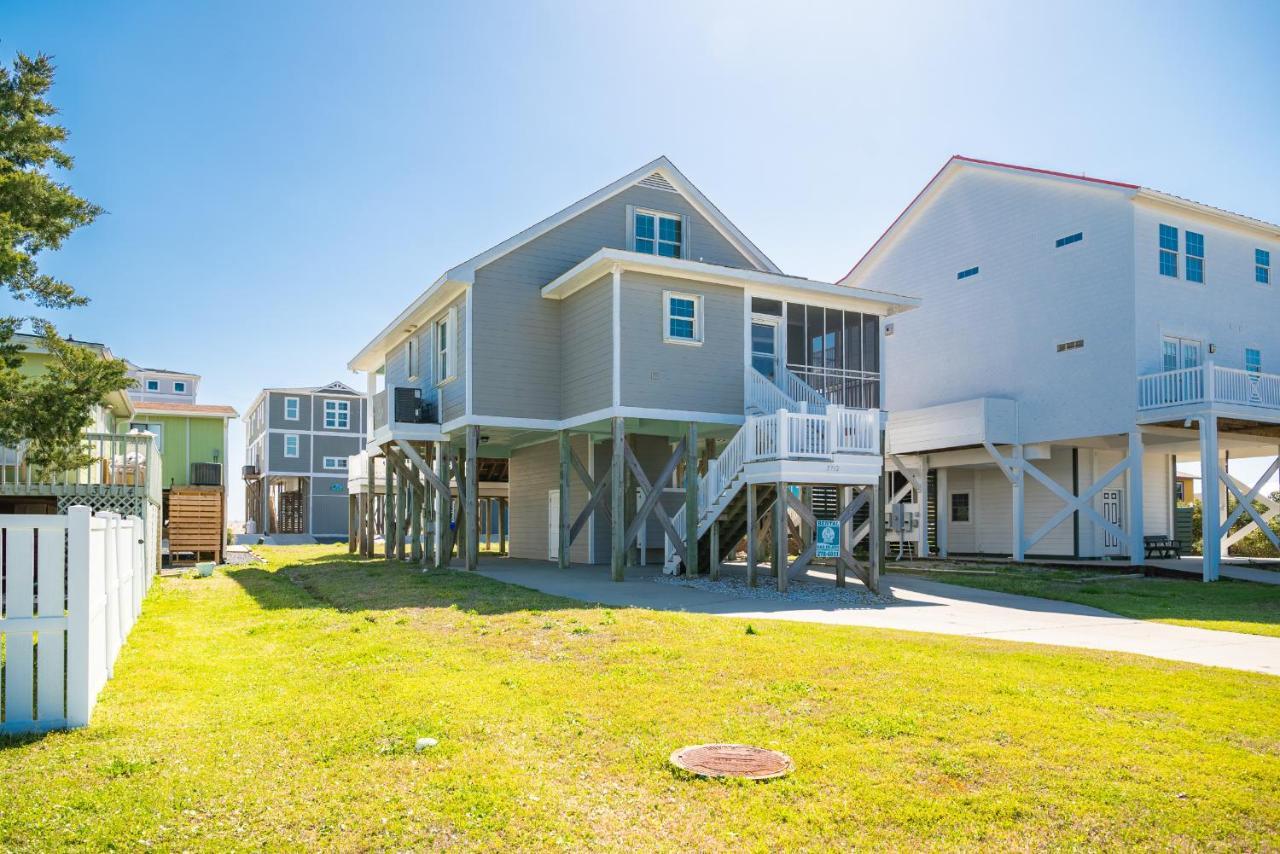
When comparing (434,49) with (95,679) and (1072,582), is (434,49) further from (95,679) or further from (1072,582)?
(1072,582)

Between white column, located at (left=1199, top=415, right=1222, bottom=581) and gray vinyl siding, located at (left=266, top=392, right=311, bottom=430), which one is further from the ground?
gray vinyl siding, located at (left=266, top=392, right=311, bottom=430)

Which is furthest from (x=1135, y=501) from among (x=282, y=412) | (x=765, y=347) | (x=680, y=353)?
(x=282, y=412)

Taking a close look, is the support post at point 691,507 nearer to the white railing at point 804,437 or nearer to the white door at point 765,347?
the white railing at point 804,437

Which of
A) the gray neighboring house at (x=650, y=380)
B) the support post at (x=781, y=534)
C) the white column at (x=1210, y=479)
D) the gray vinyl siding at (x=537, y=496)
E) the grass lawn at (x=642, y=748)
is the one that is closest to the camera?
the grass lawn at (x=642, y=748)

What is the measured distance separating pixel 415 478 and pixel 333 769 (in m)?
19.9

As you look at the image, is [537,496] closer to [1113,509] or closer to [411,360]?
[411,360]

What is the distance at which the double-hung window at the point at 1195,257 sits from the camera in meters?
25.5

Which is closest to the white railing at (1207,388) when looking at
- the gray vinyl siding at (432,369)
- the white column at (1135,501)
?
the white column at (1135,501)

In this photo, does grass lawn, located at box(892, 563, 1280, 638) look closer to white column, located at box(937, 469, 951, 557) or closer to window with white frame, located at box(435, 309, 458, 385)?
white column, located at box(937, 469, 951, 557)

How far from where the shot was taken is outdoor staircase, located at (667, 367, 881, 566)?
54.3 feet

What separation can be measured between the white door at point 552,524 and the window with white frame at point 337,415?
33.0 m

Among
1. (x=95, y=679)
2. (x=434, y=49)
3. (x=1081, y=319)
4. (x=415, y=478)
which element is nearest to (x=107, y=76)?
(x=434, y=49)

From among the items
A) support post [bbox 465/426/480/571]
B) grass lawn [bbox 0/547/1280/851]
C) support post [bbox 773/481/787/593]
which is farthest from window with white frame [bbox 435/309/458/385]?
grass lawn [bbox 0/547/1280/851]

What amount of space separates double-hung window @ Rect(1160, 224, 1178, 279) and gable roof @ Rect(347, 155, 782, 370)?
34.0 feet
